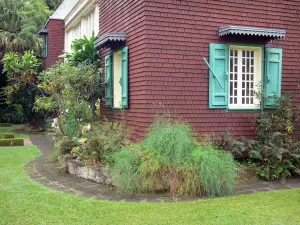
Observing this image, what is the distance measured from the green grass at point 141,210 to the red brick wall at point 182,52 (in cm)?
239

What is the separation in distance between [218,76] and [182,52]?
3.29 feet

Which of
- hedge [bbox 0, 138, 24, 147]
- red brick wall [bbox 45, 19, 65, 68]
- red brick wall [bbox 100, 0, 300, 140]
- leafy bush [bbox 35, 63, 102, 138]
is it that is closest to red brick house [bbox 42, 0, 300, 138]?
red brick wall [bbox 100, 0, 300, 140]

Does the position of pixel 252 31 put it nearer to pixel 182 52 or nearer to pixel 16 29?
pixel 182 52

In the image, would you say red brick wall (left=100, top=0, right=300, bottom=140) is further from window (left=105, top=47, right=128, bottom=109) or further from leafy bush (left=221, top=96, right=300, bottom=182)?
window (left=105, top=47, right=128, bottom=109)

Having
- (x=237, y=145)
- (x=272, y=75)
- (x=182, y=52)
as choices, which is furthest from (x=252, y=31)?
(x=237, y=145)

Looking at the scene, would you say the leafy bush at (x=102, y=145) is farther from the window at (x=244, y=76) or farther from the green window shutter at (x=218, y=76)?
the window at (x=244, y=76)

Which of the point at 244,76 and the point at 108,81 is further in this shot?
the point at 108,81

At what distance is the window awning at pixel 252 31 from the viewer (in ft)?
24.7

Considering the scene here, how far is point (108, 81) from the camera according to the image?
9.53m

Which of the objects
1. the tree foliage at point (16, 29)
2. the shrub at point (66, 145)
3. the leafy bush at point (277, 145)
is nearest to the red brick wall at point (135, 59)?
Result: the shrub at point (66, 145)

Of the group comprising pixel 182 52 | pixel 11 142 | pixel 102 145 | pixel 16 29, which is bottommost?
pixel 11 142

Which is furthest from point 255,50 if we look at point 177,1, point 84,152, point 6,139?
point 6,139

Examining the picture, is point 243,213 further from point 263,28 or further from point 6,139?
point 6,139

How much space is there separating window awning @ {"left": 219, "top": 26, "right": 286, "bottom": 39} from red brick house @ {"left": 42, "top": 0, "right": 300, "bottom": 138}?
0.02m
